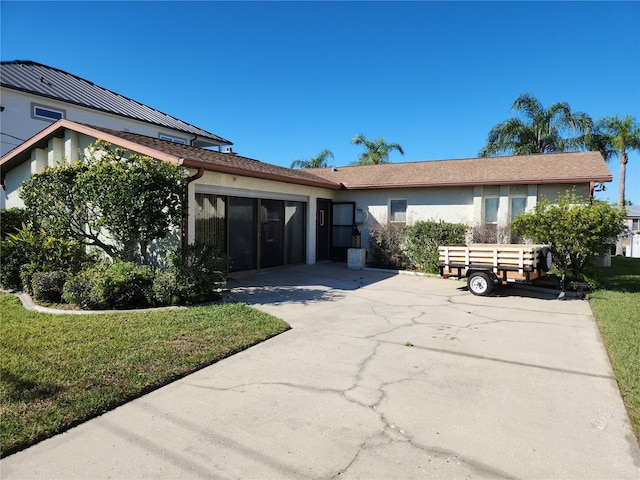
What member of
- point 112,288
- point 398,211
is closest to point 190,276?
point 112,288

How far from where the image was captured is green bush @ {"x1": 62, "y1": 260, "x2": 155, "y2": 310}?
703 centimetres

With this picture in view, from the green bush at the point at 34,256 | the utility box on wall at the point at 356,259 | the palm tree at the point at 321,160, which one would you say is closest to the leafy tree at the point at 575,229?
the utility box on wall at the point at 356,259

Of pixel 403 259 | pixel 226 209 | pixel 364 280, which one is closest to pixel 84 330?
pixel 226 209

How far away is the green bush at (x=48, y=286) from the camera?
25.4 ft

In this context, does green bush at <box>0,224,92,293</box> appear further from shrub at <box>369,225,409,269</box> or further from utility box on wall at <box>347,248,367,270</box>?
shrub at <box>369,225,409,269</box>

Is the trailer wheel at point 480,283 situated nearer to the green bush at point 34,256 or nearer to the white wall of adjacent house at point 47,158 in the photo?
the green bush at point 34,256

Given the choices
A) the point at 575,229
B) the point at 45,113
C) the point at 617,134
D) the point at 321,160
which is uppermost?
the point at 617,134

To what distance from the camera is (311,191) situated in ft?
46.4

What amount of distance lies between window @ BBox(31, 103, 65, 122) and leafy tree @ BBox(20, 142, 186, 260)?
10.3 meters

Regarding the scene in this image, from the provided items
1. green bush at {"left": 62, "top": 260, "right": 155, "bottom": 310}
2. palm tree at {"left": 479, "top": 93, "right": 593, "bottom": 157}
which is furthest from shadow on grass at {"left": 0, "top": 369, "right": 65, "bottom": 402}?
palm tree at {"left": 479, "top": 93, "right": 593, "bottom": 157}

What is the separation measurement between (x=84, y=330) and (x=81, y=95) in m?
18.3

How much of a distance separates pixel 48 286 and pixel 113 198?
85.4 inches

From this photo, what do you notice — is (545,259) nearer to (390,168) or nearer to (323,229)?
(323,229)

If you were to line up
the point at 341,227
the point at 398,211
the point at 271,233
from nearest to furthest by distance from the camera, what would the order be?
1. the point at 271,233
2. the point at 398,211
3. the point at 341,227
